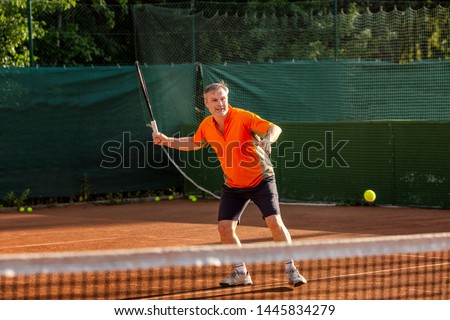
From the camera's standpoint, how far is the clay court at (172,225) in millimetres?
9422

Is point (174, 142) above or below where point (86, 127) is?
above

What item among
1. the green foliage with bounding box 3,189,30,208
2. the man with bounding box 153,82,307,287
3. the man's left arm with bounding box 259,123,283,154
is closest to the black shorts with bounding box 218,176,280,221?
the man with bounding box 153,82,307,287

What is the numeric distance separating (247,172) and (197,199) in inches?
311

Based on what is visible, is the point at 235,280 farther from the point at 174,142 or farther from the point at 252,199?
the point at 174,142

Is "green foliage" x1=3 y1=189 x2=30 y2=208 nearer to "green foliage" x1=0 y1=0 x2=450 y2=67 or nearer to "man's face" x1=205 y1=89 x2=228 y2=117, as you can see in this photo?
"green foliage" x1=0 y1=0 x2=450 y2=67

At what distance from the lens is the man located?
6402mm

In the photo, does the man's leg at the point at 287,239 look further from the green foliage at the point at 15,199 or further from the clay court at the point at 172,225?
the green foliage at the point at 15,199

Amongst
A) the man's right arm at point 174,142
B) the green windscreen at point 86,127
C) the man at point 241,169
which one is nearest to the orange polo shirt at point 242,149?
the man at point 241,169

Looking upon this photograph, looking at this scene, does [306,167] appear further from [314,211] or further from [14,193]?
[14,193]

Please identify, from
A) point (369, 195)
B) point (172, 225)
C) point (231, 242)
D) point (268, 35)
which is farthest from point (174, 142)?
point (268, 35)

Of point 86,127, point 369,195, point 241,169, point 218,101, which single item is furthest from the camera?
point 86,127
